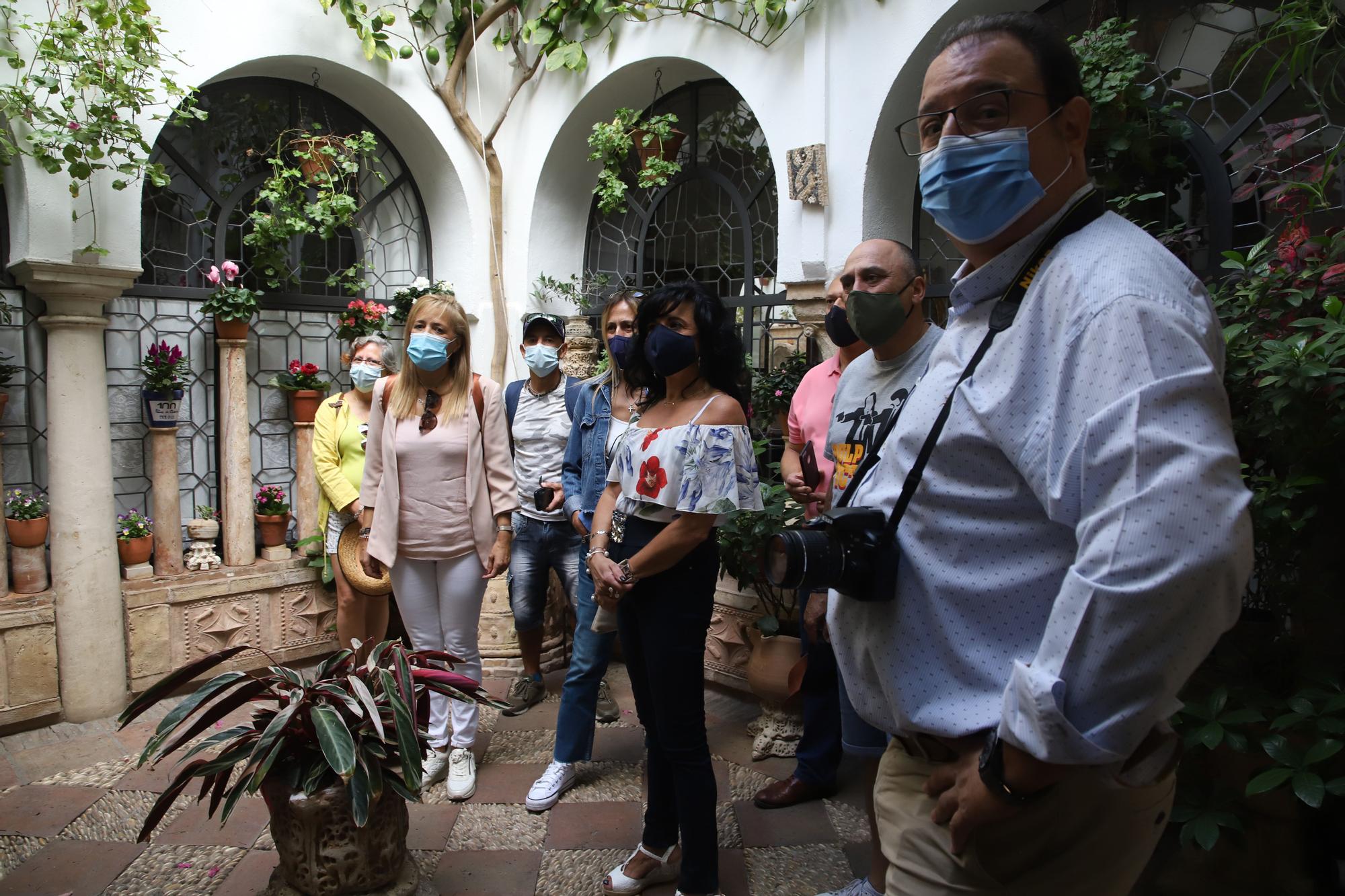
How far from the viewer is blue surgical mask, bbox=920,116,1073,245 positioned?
3.57 feet

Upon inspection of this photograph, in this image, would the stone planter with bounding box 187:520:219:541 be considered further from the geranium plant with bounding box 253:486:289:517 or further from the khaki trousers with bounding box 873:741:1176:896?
the khaki trousers with bounding box 873:741:1176:896

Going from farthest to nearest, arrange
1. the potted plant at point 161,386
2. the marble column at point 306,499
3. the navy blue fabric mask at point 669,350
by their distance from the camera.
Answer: the marble column at point 306,499 → the potted plant at point 161,386 → the navy blue fabric mask at point 669,350

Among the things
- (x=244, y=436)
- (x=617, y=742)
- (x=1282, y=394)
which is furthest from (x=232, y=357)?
(x=1282, y=394)

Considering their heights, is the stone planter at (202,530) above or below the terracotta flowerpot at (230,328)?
below

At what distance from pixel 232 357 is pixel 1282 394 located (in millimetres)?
4461

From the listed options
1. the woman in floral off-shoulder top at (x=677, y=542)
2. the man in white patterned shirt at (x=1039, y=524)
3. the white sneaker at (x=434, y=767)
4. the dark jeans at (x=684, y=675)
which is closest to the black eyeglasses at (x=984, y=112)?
the man in white patterned shirt at (x=1039, y=524)

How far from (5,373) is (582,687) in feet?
9.75

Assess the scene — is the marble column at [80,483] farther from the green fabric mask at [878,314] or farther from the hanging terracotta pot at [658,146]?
the green fabric mask at [878,314]

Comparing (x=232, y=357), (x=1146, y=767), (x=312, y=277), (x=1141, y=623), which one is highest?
(x=312, y=277)

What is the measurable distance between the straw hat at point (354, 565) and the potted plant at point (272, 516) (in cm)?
104

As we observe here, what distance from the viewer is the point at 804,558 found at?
47.5 inches

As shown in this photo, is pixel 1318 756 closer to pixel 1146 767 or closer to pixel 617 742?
pixel 1146 767

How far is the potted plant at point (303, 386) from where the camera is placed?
187 inches

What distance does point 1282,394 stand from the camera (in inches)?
82.1
